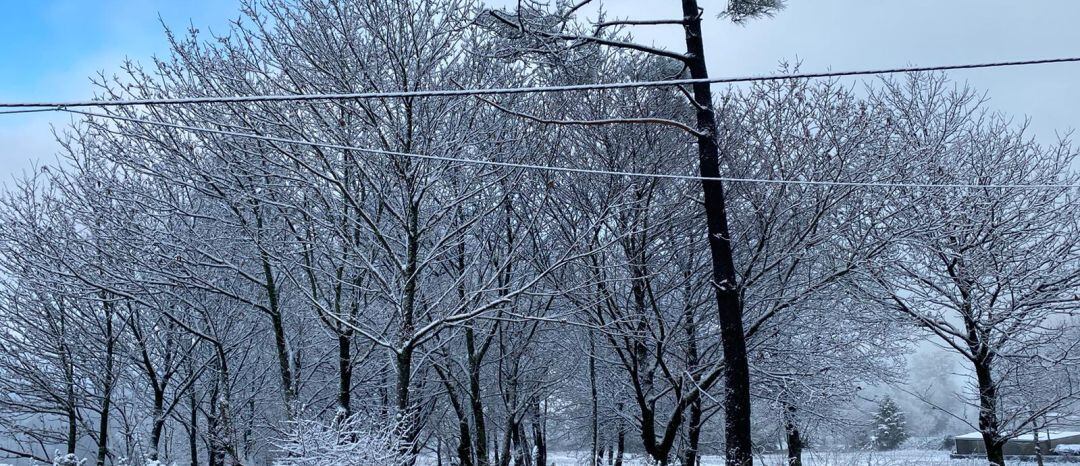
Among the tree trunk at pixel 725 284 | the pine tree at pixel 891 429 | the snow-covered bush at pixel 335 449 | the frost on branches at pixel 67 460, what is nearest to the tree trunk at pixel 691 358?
the tree trunk at pixel 725 284

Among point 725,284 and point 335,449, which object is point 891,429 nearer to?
point 725,284

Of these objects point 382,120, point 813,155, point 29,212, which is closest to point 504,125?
point 382,120

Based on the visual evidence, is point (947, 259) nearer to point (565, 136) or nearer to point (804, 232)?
point (804, 232)

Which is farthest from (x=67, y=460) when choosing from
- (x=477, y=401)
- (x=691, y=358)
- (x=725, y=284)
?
(x=691, y=358)

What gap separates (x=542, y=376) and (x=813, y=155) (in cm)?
1044

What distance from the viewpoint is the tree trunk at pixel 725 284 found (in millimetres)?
7391

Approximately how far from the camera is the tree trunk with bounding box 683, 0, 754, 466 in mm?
7391

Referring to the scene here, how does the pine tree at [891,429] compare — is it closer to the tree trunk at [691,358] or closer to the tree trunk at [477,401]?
the tree trunk at [691,358]

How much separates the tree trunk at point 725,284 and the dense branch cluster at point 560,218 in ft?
0.78

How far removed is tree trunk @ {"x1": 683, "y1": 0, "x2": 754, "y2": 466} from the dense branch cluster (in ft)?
0.78

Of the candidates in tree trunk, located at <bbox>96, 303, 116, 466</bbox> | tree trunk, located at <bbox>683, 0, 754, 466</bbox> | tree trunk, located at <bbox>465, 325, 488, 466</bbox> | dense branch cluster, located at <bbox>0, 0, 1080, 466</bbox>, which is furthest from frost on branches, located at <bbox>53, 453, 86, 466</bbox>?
tree trunk, located at <bbox>683, 0, 754, 466</bbox>

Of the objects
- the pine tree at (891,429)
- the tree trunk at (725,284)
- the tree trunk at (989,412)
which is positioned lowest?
the pine tree at (891,429)

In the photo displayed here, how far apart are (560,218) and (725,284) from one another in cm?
564

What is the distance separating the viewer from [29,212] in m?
15.4
